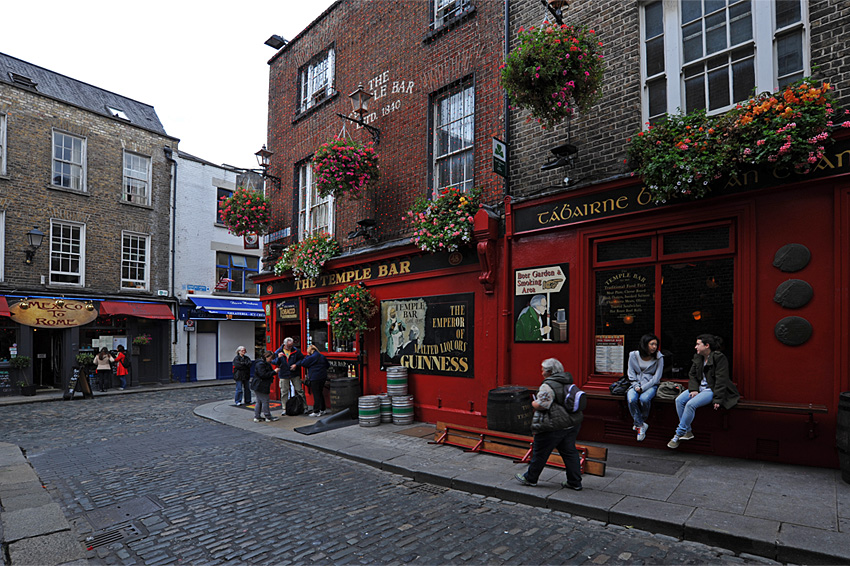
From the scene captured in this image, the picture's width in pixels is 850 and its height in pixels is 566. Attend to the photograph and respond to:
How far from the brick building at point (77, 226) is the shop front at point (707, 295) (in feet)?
59.1

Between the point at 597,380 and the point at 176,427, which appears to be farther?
the point at 176,427

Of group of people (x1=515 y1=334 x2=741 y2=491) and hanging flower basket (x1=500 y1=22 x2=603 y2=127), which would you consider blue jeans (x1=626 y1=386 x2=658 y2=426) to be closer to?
group of people (x1=515 y1=334 x2=741 y2=491)

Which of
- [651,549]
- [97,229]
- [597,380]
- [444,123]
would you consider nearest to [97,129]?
[97,229]

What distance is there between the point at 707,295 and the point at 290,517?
612 centimetres

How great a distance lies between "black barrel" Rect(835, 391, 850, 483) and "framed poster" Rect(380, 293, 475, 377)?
18.4ft

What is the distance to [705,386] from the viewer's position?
264 inches

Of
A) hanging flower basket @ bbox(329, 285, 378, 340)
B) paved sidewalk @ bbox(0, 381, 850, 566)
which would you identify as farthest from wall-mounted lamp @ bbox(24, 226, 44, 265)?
hanging flower basket @ bbox(329, 285, 378, 340)

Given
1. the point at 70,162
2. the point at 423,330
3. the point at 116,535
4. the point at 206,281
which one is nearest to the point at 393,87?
the point at 423,330

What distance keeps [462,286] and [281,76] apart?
34.1 feet

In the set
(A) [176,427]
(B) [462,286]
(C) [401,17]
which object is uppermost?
(C) [401,17]

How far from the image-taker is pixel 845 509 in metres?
4.84

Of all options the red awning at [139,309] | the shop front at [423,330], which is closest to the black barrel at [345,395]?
the shop front at [423,330]

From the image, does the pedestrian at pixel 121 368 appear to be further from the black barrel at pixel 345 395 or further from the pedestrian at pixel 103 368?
the black barrel at pixel 345 395

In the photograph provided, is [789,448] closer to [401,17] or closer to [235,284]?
[401,17]
